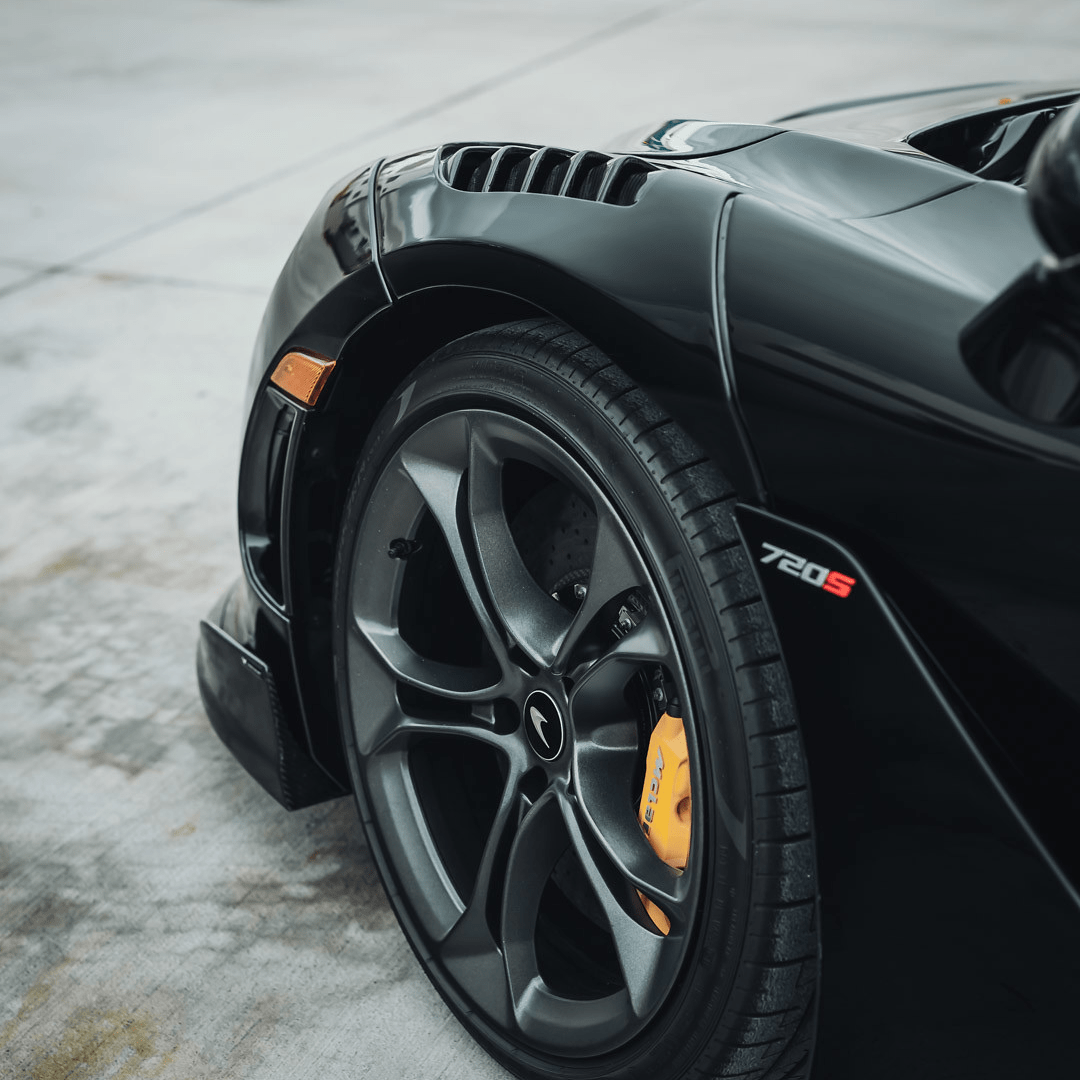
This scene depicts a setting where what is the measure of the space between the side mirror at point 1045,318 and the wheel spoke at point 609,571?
435 mm

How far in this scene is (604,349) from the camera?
1.33 m

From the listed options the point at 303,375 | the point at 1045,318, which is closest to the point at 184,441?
the point at 303,375

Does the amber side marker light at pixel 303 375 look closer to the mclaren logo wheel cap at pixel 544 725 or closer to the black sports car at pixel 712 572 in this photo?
the black sports car at pixel 712 572

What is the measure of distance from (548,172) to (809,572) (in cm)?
61

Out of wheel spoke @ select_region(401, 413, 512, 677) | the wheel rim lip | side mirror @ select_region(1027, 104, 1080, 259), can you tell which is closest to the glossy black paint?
the wheel rim lip

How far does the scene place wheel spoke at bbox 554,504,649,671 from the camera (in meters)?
1.28

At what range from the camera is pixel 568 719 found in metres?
1.45

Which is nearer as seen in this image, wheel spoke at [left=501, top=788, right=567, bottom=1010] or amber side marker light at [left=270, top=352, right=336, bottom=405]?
wheel spoke at [left=501, top=788, right=567, bottom=1010]

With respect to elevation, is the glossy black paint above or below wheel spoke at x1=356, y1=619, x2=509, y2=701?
above

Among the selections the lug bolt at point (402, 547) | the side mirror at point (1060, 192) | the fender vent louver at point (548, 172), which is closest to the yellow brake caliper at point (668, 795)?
the lug bolt at point (402, 547)

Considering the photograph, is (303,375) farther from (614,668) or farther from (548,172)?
(614,668)

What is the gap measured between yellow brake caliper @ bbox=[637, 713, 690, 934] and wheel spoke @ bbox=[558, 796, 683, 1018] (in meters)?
0.03

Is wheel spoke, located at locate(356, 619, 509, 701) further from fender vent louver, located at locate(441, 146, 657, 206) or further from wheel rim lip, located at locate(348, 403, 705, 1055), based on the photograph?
fender vent louver, located at locate(441, 146, 657, 206)

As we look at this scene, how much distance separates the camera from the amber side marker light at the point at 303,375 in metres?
1.70
